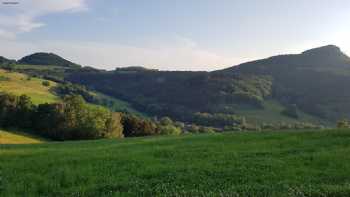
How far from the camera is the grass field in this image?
16625 mm

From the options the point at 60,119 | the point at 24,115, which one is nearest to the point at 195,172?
the point at 60,119

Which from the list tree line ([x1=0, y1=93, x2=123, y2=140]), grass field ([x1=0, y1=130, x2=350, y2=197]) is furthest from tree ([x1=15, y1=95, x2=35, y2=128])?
grass field ([x1=0, y1=130, x2=350, y2=197])

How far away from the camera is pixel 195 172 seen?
65.3ft

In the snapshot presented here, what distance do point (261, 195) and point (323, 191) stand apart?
2078 millimetres

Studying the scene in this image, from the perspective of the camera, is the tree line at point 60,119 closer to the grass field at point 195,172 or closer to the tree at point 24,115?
the tree at point 24,115

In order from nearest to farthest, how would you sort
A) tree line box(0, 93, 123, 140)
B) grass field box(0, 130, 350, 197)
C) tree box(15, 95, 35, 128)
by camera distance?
1. grass field box(0, 130, 350, 197)
2. tree line box(0, 93, 123, 140)
3. tree box(15, 95, 35, 128)

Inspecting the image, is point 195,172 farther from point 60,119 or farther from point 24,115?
point 24,115

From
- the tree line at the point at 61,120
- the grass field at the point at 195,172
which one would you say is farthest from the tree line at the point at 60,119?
the grass field at the point at 195,172

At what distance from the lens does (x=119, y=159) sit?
25.5m

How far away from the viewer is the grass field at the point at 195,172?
16.6m

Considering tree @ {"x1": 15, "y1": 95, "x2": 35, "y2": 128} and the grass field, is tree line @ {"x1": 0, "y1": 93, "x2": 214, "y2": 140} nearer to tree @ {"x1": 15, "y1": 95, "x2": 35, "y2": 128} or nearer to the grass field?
tree @ {"x1": 15, "y1": 95, "x2": 35, "y2": 128}

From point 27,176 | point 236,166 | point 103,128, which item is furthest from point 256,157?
point 103,128

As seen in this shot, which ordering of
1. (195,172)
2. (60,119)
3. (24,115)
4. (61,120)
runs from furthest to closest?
(24,115) → (61,120) → (60,119) → (195,172)

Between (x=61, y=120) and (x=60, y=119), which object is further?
(x=61, y=120)
